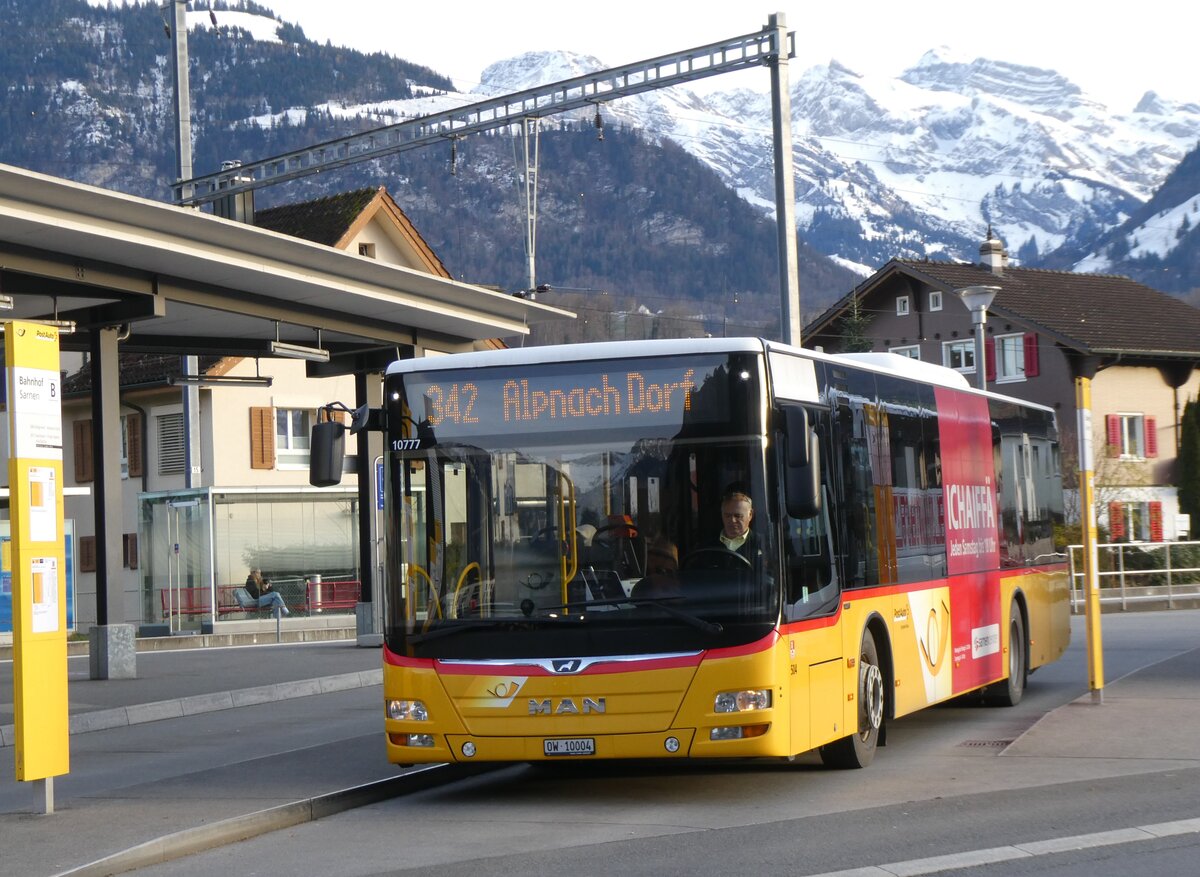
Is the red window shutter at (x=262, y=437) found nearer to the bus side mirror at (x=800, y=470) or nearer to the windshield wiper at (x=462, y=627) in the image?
the windshield wiper at (x=462, y=627)

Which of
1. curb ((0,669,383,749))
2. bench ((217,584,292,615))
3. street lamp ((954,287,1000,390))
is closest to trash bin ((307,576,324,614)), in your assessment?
bench ((217,584,292,615))

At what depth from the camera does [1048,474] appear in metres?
18.6

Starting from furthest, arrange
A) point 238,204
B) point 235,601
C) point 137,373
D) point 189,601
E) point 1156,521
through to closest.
Answer: 1. point 1156,521
2. point 137,373
3. point 235,601
4. point 189,601
5. point 238,204

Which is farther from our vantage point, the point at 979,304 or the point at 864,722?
the point at 979,304

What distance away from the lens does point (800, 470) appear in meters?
10.5

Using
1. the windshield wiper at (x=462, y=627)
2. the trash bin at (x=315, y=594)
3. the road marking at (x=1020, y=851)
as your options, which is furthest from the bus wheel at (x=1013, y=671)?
the trash bin at (x=315, y=594)

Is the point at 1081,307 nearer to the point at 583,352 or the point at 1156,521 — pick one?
the point at 1156,521

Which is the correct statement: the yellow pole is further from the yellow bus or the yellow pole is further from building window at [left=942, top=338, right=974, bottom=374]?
building window at [left=942, top=338, right=974, bottom=374]

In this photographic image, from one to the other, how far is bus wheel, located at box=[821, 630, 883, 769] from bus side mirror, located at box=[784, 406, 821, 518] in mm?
1907

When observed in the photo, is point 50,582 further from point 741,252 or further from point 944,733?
point 741,252

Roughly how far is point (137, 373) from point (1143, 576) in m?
26.2

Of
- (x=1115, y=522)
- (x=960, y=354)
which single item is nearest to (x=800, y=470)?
(x=1115, y=522)

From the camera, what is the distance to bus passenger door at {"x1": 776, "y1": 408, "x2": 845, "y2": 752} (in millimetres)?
10727

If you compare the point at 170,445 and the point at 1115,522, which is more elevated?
the point at 170,445
